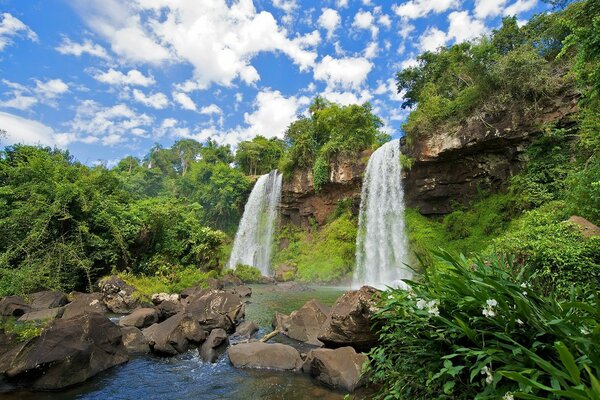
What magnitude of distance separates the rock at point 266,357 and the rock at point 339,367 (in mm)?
464

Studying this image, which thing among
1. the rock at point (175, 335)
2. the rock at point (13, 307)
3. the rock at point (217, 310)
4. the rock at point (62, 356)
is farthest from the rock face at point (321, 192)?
the rock at point (62, 356)

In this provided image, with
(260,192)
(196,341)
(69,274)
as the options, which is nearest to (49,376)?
(196,341)

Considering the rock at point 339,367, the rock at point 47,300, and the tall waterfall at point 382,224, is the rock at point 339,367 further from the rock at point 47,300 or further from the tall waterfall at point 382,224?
the tall waterfall at point 382,224

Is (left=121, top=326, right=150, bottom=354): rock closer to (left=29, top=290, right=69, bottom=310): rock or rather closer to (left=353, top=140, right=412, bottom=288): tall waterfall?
(left=29, top=290, right=69, bottom=310): rock

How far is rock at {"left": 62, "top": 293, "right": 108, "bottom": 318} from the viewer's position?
29.7ft

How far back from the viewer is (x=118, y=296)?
11219mm

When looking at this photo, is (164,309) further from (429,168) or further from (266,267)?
(266,267)

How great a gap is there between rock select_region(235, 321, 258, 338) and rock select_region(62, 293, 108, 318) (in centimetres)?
403

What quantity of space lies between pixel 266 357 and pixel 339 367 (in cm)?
166

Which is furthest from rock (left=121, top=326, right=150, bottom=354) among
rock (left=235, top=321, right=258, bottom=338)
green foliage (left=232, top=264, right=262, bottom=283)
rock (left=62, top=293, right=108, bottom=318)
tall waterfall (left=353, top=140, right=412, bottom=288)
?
green foliage (left=232, top=264, right=262, bottom=283)

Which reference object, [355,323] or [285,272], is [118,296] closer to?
[355,323]

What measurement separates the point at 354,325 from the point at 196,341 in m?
3.81

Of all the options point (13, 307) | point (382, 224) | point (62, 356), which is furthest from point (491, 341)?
point (382, 224)

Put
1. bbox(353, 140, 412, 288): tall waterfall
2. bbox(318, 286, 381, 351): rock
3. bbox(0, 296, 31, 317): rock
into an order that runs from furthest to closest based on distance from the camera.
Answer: bbox(353, 140, 412, 288): tall waterfall, bbox(0, 296, 31, 317): rock, bbox(318, 286, 381, 351): rock
